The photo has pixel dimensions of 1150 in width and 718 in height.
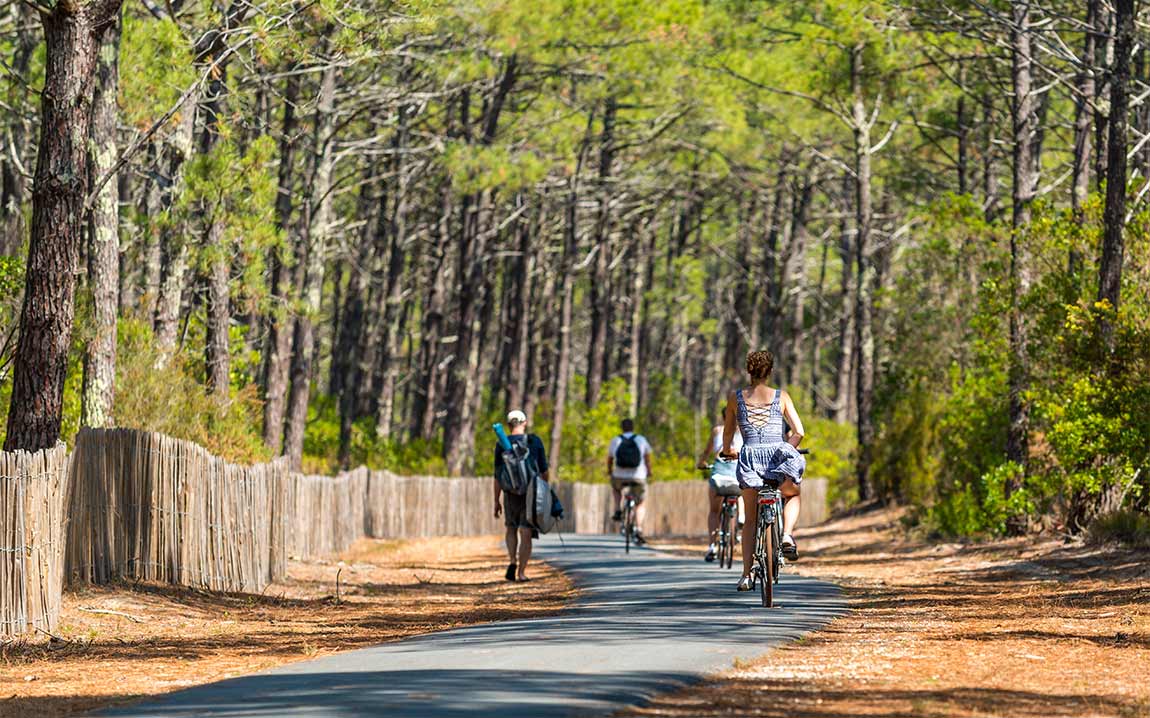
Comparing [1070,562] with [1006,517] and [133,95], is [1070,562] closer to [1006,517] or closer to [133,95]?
[1006,517]

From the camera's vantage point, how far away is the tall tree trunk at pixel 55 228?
1323 cm

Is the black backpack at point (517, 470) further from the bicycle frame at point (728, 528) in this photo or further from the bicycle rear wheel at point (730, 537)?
the bicycle rear wheel at point (730, 537)

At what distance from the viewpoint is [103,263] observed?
62.1 ft

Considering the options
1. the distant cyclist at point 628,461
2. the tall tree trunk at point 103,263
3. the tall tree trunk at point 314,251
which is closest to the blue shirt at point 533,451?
the tall tree trunk at point 103,263

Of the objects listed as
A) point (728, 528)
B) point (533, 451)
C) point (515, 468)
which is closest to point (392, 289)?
point (728, 528)

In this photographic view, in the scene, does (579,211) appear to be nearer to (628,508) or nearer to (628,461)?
(628,508)

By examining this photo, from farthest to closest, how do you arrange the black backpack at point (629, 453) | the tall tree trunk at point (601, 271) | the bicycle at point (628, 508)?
the tall tree trunk at point (601, 271) → the bicycle at point (628, 508) → the black backpack at point (629, 453)

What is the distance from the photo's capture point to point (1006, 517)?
918 inches

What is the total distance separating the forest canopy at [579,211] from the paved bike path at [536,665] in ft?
14.3

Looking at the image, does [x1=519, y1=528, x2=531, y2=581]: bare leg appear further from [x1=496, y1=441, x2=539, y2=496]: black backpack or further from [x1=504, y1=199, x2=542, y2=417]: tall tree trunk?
[x1=504, y1=199, x2=542, y2=417]: tall tree trunk

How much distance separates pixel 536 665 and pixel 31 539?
396cm

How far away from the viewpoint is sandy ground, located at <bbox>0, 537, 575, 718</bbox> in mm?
9906

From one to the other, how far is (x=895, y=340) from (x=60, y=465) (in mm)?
25814

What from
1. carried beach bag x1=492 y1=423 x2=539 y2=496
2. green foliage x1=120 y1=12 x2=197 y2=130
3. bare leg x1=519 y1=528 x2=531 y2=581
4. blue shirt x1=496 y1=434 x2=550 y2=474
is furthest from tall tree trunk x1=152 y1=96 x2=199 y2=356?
carried beach bag x1=492 y1=423 x2=539 y2=496
